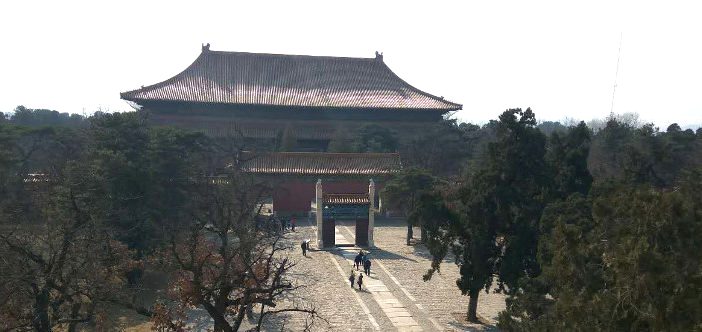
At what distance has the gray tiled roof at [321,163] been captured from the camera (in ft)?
A: 103

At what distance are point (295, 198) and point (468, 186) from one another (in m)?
18.0

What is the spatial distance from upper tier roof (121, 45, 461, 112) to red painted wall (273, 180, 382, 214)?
989 centimetres

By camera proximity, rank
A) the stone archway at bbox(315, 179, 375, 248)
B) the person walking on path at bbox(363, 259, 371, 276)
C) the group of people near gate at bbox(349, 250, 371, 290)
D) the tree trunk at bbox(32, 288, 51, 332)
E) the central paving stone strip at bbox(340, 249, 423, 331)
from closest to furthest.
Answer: the tree trunk at bbox(32, 288, 51, 332) → the central paving stone strip at bbox(340, 249, 423, 331) → the group of people near gate at bbox(349, 250, 371, 290) → the person walking on path at bbox(363, 259, 371, 276) → the stone archway at bbox(315, 179, 375, 248)

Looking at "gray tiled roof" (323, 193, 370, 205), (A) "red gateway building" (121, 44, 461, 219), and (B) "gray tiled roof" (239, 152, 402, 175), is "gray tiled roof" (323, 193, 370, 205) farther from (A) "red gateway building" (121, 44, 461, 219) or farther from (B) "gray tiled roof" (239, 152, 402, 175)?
(A) "red gateway building" (121, 44, 461, 219)

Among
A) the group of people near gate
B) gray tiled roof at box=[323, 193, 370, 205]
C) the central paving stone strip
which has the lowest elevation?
the central paving stone strip

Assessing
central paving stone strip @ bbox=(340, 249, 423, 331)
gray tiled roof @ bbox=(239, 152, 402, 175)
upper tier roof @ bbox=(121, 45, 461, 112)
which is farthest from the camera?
upper tier roof @ bbox=(121, 45, 461, 112)

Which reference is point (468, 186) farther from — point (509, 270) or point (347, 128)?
point (347, 128)

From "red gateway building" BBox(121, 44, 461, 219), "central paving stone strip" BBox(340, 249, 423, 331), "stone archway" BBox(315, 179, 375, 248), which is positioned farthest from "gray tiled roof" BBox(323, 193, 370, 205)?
"red gateway building" BBox(121, 44, 461, 219)

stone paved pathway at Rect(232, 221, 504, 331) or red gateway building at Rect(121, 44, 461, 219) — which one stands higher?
red gateway building at Rect(121, 44, 461, 219)

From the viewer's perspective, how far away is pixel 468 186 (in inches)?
596

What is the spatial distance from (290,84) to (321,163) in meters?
12.7

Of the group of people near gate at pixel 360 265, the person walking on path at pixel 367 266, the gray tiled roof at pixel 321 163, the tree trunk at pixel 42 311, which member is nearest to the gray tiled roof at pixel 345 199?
the group of people near gate at pixel 360 265

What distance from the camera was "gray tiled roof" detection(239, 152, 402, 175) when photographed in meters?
31.3

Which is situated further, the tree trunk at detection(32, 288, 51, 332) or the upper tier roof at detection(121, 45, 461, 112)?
the upper tier roof at detection(121, 45, 461, 112)
